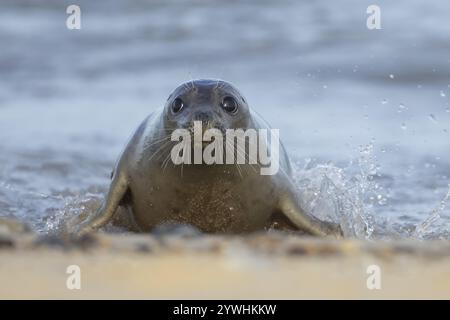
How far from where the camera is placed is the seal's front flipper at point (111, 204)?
637 centimetres

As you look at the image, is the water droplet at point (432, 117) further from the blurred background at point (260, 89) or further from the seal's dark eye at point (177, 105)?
the seal's dark eye at point (177, 105)

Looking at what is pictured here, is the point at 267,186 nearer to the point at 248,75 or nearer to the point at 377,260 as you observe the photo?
the point at 377,260

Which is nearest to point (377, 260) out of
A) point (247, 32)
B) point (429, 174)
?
point (429, 174)

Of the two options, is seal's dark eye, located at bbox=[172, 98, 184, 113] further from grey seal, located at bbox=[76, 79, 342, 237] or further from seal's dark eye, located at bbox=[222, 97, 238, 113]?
seal's dark eye, located at bbox=[222, 97, 238, 113]

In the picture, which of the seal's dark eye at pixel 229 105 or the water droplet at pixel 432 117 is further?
the water droplet at pixel 432 117

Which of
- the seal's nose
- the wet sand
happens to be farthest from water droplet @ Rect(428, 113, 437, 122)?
the wet sand

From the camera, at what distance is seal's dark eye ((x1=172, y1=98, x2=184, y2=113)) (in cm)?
588

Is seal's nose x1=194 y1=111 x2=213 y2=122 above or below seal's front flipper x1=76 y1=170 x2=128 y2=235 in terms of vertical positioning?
above

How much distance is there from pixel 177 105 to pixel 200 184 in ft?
1.50

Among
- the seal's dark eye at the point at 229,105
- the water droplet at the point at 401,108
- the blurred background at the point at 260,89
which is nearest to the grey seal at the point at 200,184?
the seal's dark eye at the point at 229,105

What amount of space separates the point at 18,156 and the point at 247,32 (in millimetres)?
6475

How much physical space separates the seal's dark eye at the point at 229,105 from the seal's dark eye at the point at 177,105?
0.77ft

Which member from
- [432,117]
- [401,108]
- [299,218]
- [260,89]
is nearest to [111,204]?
[299,218]

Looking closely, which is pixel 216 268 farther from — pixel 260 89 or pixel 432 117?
pixel 260 89
